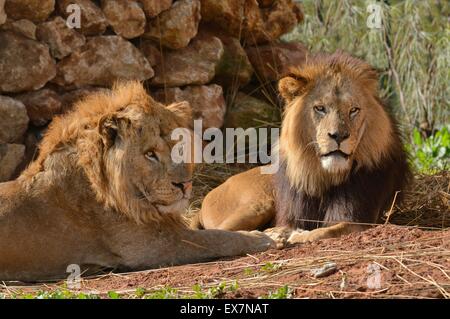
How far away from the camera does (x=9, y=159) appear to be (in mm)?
7750

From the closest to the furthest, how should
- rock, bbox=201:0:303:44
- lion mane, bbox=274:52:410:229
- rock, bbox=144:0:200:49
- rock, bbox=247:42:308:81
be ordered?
lion mane, bbox=274:52:410:229, rock, bbox=144:0:200:49, rock, bbox=201:0:303:44, rock, bbox=247:42:308:81

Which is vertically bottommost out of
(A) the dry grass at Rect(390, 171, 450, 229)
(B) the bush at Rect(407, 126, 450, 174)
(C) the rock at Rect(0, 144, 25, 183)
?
(B) the bush at Rect(407, 126, 450, 174)

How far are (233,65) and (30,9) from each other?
7.79 feet

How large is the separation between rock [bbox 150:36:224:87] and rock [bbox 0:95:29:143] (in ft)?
4.89

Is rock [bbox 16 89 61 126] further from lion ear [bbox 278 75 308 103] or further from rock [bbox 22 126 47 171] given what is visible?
lion ear [bbox 278 75 308 103]

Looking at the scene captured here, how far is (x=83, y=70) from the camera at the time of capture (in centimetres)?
827

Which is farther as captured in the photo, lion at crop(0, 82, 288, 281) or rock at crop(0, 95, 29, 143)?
rock at crop(0, 95, 29, 143)

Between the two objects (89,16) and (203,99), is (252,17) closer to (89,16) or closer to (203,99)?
(203,99)

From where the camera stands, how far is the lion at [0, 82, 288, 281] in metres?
5.79

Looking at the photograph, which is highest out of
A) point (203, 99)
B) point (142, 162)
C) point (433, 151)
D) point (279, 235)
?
A: point (142, 162)

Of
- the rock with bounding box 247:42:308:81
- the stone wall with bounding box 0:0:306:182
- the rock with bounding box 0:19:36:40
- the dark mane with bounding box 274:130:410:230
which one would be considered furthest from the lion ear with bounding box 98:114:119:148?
the rock with bounding box 247:42:308:81

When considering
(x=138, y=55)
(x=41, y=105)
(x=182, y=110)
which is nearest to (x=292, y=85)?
(x=182, y=110)

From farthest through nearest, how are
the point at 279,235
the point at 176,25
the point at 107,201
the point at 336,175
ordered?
the point at 176,25, the point at 336,175, the point at 279,235, the point at 107,201
